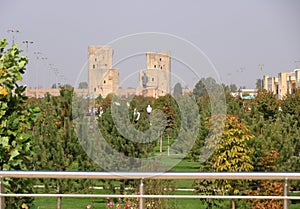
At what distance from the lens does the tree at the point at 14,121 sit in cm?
421

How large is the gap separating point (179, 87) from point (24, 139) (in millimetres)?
1497

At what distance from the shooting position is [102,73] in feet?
17.6

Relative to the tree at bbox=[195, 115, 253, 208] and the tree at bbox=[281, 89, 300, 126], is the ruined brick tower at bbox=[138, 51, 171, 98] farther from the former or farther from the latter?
the tree at bbox=[281, 89, 300, 126]

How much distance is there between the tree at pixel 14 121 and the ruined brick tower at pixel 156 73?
0.92 meters

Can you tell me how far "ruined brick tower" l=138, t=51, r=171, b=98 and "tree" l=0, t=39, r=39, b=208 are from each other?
3.01 ft

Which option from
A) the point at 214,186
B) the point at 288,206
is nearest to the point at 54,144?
the point at 214,186

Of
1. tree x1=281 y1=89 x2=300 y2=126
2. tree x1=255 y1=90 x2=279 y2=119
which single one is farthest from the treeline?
tree x1=255 y1=90 x2=279 y2=119

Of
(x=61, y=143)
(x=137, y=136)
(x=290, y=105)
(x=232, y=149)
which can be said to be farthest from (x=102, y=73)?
(x=290, y=105)

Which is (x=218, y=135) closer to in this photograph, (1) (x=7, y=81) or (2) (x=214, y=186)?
(2) (x=214, y=186)

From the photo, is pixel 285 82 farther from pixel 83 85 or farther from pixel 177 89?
pixel 83 85

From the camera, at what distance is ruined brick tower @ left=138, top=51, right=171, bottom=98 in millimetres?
4934

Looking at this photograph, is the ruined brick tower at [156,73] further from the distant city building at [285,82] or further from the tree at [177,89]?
the distant city building at [285,82]

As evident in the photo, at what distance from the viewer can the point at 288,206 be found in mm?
3316

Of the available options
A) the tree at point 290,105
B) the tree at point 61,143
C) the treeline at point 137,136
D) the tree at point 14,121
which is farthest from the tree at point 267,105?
the tree at point 14,121
